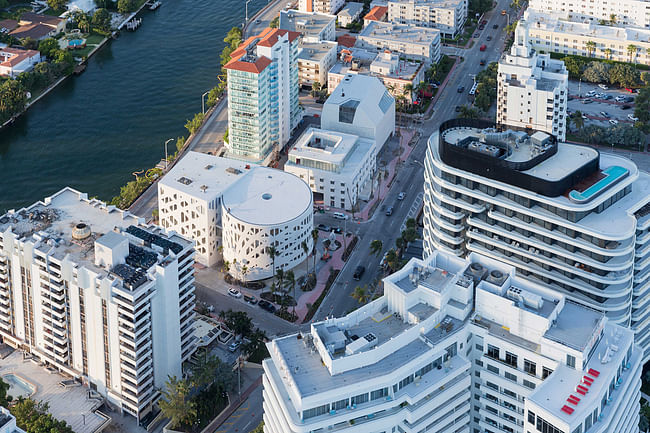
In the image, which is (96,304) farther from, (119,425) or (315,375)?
(315,375)

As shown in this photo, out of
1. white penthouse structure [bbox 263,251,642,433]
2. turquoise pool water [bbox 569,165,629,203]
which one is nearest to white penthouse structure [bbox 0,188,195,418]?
white penthouse structure [bbox 263,251,642,433]

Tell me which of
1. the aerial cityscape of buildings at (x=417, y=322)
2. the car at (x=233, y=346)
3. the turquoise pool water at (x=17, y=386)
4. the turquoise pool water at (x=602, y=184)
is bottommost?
the turquoise pool water at (x=17, y=386)

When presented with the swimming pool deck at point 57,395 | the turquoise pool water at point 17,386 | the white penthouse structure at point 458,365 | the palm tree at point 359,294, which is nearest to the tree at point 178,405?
the swimming pool deck at point 57,395

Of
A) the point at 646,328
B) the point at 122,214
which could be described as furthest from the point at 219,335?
the point at 646,328

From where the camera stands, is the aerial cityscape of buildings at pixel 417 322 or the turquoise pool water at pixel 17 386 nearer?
the aerial cityscape of buildings at pixel 417 322

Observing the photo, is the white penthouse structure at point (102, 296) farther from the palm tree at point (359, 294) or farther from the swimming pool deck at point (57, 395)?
the palm tree at point (359, 294)

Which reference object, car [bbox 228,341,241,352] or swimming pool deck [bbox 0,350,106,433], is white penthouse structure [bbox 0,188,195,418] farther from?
car [bbox 228,341,241,352]

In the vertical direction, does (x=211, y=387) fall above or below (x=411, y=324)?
below
